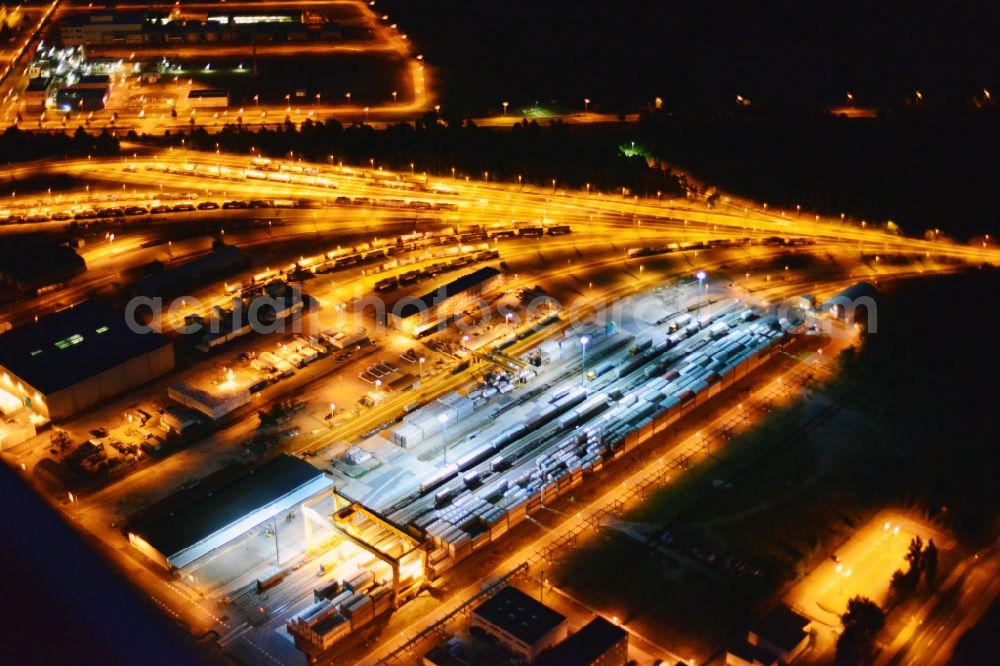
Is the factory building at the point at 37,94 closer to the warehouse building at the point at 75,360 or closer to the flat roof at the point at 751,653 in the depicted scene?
the warehouse building at the point at 75,360

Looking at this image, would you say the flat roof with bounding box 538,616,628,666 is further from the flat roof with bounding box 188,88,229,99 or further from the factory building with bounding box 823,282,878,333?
the flat roof with bounding box 188,88,229,99

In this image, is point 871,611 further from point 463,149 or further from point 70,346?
point 463,149

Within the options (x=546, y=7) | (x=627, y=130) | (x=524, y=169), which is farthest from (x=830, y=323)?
(x=546, y=7)

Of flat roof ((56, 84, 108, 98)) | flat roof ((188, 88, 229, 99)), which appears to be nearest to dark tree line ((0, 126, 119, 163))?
flat roof ((56, 84, 108, 98))

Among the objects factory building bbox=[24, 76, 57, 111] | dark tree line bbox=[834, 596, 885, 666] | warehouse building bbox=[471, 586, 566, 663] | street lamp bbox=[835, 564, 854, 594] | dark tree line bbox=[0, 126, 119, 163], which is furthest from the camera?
factory building bbox=[24, 76, 57, 111]

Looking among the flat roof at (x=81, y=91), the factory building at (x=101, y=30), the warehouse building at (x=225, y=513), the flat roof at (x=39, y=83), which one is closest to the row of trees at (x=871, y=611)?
the warehouse building at (x=225, y=513)
